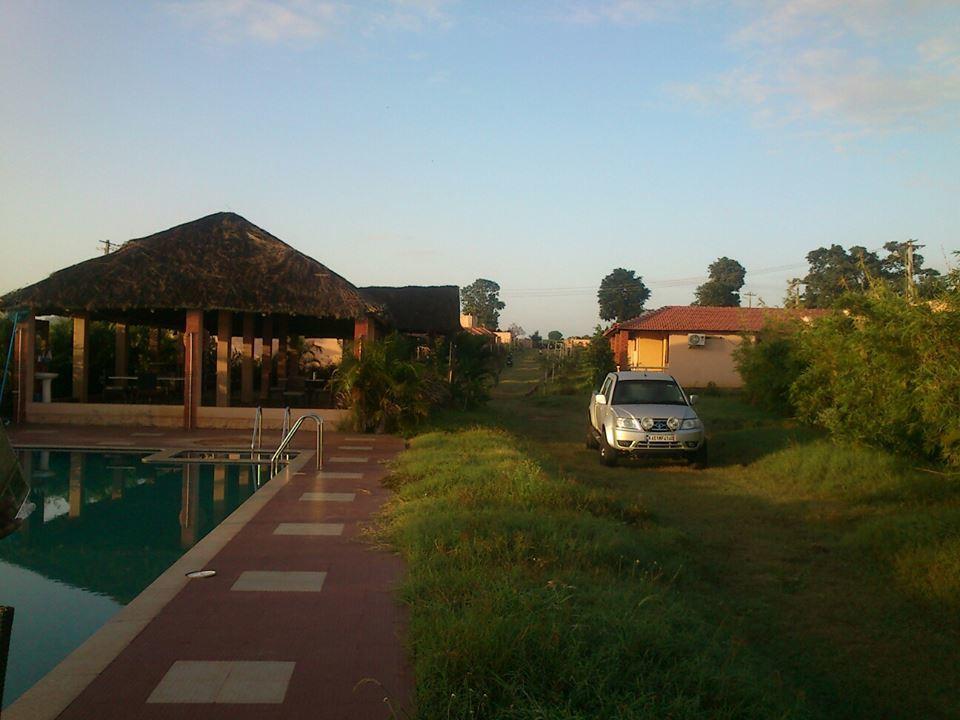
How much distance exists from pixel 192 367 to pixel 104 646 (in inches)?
596

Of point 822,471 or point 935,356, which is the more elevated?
point 935,356

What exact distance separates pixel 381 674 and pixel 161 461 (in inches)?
447

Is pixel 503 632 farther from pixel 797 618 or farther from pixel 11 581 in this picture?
pixel 11 581

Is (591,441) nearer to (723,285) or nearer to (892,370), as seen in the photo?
(892,370)

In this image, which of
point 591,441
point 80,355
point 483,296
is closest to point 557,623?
point 591,441

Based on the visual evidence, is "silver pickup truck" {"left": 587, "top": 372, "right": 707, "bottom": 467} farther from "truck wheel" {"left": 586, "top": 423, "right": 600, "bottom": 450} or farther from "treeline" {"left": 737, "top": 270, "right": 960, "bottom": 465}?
"treeline" {"left": 737, "top": 270, "right": 960, "bottom": 465}

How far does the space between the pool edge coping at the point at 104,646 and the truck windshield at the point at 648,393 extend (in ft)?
31.0

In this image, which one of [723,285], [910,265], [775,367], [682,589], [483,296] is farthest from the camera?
[483,296]

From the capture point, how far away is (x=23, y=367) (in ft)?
64.5

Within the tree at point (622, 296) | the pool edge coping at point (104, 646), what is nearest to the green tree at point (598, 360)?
the pool edge coping at point (104, 646)

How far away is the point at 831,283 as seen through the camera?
4866cm

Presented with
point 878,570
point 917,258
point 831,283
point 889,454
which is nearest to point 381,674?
point 878,570

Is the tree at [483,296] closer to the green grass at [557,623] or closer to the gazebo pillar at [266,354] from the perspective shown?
the gazebo pillar at [266,354]

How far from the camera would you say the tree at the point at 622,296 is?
74125 millimetres
